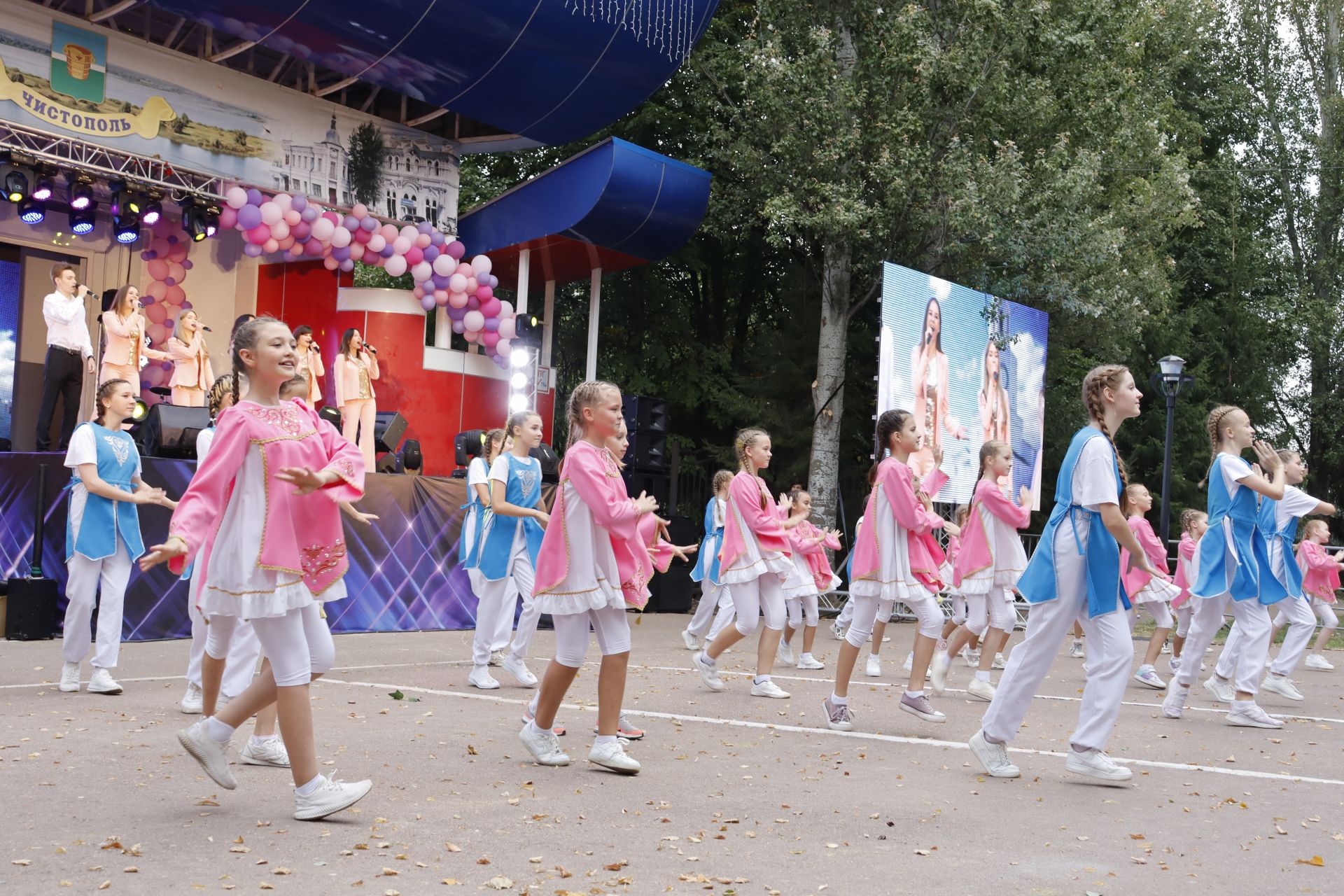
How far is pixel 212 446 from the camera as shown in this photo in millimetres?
4891

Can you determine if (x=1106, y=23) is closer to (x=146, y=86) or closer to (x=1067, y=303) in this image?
(x=1067, y=303)

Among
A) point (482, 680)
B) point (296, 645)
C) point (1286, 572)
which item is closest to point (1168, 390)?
point (1286, 572)

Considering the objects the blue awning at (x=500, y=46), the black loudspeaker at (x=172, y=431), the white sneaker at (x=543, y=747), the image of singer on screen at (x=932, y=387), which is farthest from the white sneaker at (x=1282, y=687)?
the blue awning at (x=500, y=46)

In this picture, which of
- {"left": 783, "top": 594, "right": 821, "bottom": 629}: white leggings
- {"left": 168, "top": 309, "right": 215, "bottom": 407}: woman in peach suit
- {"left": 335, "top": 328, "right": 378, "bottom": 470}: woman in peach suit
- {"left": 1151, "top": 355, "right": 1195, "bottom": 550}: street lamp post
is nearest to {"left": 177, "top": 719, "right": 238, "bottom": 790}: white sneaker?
{"left": 783, "top": 594, "right": 821, "bottom": 629}: white leggings

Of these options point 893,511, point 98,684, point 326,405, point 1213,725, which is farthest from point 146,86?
point 1213,725

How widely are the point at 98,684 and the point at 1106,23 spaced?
64.2ft

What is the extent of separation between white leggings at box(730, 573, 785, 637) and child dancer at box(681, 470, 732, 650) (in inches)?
121

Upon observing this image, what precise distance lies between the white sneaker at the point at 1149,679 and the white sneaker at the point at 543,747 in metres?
6.72

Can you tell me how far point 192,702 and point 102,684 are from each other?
1128 millimetres

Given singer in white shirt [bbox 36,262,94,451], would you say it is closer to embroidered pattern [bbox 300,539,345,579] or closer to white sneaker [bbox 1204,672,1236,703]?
embroidered pattern [bbox 300,539,345,579]

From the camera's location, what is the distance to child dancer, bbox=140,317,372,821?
15.7ft

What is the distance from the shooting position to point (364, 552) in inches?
554

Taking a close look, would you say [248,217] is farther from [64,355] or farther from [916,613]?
[916,613]

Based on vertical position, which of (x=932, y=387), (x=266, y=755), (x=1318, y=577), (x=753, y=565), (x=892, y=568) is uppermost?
(x=932, y=387)
